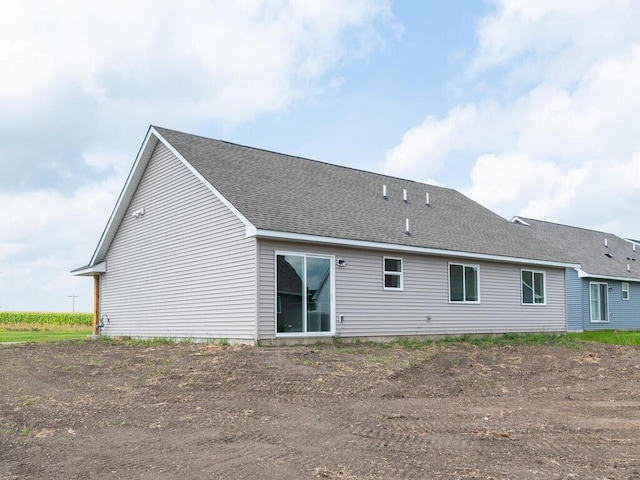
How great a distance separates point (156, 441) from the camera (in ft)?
24.0

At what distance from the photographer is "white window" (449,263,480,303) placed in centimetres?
1991

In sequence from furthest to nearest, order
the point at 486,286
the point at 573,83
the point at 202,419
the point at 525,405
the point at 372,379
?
the point at 486,286 < the point at 573,83 < the point at 372,379 < the point at 525,405 < the point at 202,419

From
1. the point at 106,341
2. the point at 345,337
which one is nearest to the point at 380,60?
the point at 345,337

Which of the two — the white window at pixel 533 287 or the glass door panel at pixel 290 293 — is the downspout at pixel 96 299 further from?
the white window at pixel 533 287

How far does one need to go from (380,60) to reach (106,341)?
1328 centimetres

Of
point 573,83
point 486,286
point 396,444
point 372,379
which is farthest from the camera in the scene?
point 486,286

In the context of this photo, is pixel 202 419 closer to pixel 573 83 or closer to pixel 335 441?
pixel 335 441

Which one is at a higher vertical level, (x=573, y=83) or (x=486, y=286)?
(x=573, y=83)

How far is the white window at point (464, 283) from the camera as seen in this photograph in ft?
65.3

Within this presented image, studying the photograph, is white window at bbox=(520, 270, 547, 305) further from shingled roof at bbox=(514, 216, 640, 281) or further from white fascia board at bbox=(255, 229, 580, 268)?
shingled roof at bbox=(514, 216, 640, 281)

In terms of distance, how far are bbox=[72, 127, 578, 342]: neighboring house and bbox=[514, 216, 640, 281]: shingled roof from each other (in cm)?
678

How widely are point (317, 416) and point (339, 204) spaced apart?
11.0 meters

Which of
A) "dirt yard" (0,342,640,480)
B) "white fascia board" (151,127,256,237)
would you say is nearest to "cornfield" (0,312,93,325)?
"white fascia board" (151,127,256,237)

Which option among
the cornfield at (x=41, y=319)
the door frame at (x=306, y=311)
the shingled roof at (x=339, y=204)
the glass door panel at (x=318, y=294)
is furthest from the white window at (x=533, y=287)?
the cornfield at (x=41, y=319)
